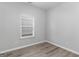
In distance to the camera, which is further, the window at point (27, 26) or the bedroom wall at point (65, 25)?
the window at point (27, 26)

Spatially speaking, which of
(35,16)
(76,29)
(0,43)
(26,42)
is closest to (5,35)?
(0,43)

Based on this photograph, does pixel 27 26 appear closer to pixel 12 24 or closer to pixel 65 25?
pixel 12 24

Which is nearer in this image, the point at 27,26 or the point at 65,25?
the point at 65,25

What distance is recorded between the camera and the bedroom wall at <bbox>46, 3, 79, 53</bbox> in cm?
282

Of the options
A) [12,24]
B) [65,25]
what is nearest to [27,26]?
[12,24]

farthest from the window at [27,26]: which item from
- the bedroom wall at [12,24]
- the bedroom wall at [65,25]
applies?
the bedroom wall at [65,25]

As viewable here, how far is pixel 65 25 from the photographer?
3.25 meters

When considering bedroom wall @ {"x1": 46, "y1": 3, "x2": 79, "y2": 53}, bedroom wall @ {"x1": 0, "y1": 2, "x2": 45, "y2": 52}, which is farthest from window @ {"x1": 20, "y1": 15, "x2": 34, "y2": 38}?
bedroom wall @ {"x1": 46, "y1": 3, "x2": 79, "y2": 53}

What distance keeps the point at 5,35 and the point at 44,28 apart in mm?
2446

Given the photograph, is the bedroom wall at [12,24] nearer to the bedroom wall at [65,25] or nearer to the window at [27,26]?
the window at [27,26]

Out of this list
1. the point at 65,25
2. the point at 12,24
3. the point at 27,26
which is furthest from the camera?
the point at 27,26

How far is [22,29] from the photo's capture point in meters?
3.57

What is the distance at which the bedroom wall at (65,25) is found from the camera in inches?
111

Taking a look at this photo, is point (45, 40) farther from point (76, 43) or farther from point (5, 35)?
point (5, 35)
